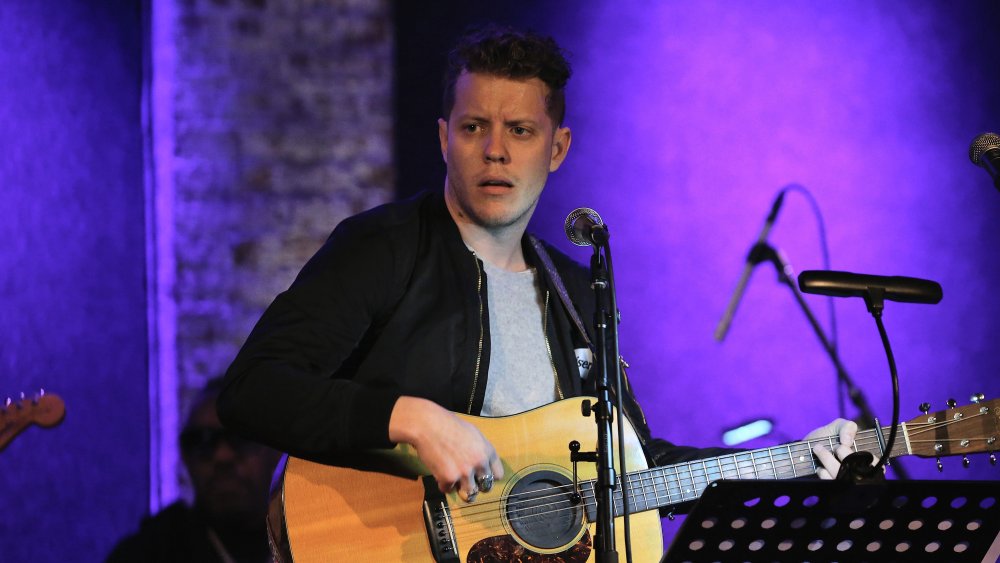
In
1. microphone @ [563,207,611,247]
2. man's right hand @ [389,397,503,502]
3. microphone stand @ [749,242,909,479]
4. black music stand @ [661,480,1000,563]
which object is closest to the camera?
black music stand @ [661,480,1000,563]

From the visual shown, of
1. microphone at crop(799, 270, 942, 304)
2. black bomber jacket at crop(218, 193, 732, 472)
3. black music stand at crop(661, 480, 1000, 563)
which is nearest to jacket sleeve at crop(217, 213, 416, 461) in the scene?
black bomber jacket at crop(218, 193, 732, 472)

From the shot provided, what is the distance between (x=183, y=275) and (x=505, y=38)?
1.83 metres

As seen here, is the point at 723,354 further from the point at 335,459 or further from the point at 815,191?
the point at 335,459

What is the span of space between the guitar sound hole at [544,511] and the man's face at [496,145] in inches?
40.4

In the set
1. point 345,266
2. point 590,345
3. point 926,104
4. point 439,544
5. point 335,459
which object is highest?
point 926,104

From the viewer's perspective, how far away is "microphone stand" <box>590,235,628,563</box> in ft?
8.00

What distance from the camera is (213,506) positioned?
417cm

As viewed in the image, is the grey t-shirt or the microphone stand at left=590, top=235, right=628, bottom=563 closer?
the microphone stand at left=590, top=235, right=628, bottom=563

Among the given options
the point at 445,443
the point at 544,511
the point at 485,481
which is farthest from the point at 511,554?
the point at 445,443

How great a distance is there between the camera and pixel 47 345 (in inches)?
150

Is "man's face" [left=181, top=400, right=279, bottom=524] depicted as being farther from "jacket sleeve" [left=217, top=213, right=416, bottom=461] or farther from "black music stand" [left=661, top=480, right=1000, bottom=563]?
"black music stand" [left=661, top=480, right=1000, bottom=563]

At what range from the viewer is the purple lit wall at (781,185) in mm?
4594

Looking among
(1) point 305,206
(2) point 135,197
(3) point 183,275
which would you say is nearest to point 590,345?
(1) point 305,206

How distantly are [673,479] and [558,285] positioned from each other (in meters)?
0.96
